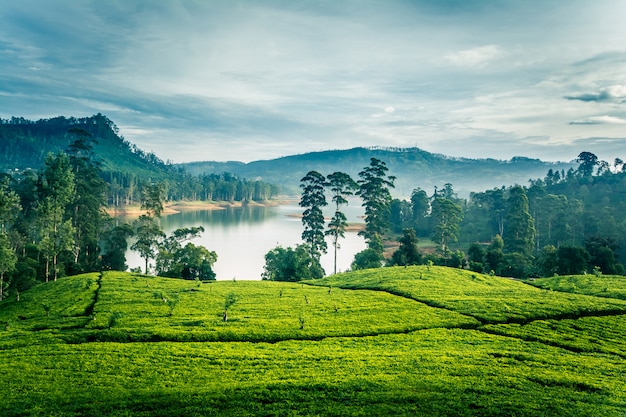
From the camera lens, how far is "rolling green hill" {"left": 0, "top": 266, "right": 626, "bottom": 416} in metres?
17.0

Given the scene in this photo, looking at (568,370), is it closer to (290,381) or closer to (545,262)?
(290,381)

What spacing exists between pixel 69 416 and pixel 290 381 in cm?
877

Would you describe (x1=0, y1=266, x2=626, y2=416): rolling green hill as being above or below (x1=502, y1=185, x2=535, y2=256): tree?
below

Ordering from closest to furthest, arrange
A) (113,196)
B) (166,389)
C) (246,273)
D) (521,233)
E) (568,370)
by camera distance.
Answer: (166,389) → (568,370) → (246,273) → (521,233) → (113,196)

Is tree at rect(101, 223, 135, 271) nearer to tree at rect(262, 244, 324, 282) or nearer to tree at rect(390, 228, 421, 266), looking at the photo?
tree at rect(262, 244, 324, 282)

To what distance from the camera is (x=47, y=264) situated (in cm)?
5347

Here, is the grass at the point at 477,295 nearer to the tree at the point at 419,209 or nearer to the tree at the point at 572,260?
the tree at the point at 572,260

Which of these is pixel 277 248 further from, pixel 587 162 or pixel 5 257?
pixel 587 162

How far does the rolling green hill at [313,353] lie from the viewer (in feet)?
55.6

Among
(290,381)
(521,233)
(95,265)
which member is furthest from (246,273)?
(521,233)

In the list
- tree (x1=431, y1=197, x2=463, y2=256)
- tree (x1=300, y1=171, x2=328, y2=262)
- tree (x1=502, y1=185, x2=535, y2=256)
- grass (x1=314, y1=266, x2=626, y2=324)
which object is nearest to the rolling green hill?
grass (x1=314, y1=266, x2=626, y2=324)

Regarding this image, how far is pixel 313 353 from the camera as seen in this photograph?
907 inches

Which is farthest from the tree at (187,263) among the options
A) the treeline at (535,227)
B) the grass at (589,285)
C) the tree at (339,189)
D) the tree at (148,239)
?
the grass at (589,285)

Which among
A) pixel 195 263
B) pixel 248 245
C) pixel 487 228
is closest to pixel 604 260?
pixel 487 228
